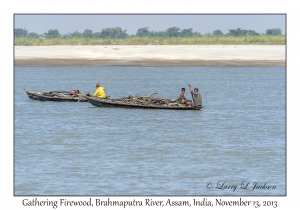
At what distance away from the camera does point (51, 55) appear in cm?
5391

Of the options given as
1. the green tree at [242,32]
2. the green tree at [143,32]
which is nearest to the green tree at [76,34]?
the green tree at [143,32]

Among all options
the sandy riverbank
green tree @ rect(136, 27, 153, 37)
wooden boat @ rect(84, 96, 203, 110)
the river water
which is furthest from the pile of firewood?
green tree @ rect(136, 27, 153, 37)

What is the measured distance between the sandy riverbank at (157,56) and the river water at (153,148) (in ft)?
54.6

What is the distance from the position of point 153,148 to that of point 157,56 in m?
34.3

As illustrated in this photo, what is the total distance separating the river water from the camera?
1463 cm

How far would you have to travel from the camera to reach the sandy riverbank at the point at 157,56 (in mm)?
50656

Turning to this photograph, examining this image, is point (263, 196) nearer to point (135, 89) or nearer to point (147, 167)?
point (147, 167)

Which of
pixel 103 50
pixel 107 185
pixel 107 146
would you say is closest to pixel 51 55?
pixel 103 50

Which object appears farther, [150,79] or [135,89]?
[150,79]

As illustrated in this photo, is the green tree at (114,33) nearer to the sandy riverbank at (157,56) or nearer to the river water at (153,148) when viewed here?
the sandy riverbank at (157,56)

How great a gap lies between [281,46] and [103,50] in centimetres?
1428

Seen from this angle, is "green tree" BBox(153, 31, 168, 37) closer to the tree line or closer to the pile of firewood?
the tree line

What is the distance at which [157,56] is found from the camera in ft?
172

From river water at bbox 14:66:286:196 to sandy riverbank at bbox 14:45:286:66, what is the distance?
655 inches
